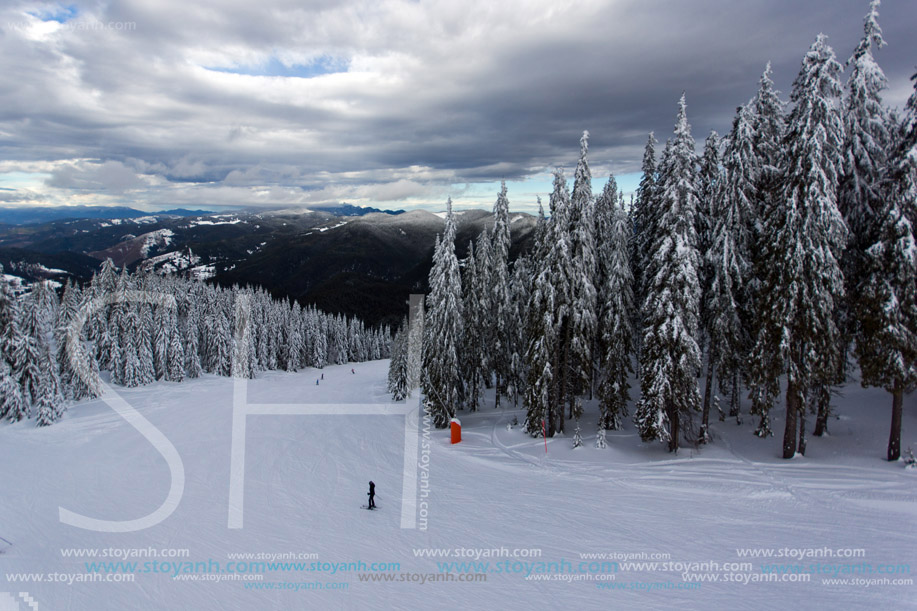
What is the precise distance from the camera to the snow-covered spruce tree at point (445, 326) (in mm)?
30266

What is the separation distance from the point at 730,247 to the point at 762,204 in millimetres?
4052

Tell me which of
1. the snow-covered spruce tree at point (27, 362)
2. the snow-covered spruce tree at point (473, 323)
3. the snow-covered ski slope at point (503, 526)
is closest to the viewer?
the snow-covered ski slope at point (503, 526)

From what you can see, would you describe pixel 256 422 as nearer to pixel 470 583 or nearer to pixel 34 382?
pixel 34 382

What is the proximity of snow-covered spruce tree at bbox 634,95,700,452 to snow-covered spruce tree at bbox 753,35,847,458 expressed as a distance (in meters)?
3.19

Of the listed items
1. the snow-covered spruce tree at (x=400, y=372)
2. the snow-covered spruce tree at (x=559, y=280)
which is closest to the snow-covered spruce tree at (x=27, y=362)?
the snow-covered spruce tree at (x=400, y=372)

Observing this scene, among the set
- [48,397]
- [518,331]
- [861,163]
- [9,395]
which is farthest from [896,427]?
[9,395]

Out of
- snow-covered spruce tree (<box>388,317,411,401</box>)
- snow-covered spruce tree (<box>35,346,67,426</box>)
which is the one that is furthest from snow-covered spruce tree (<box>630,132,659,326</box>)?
snow-covered spruce tree (<box>35,346,67,426</box>)

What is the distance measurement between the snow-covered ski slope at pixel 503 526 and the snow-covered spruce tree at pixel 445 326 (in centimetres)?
377

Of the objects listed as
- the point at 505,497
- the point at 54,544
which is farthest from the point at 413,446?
the point at 54,544

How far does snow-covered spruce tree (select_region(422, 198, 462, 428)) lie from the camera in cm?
3027

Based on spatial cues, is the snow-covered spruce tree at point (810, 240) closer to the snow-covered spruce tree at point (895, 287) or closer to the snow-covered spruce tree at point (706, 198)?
the snow-covered spruce tree at point (895, 287)

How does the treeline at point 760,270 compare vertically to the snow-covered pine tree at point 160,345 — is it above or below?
above

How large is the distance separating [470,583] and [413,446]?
15318 mm

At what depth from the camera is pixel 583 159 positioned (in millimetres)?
23312
